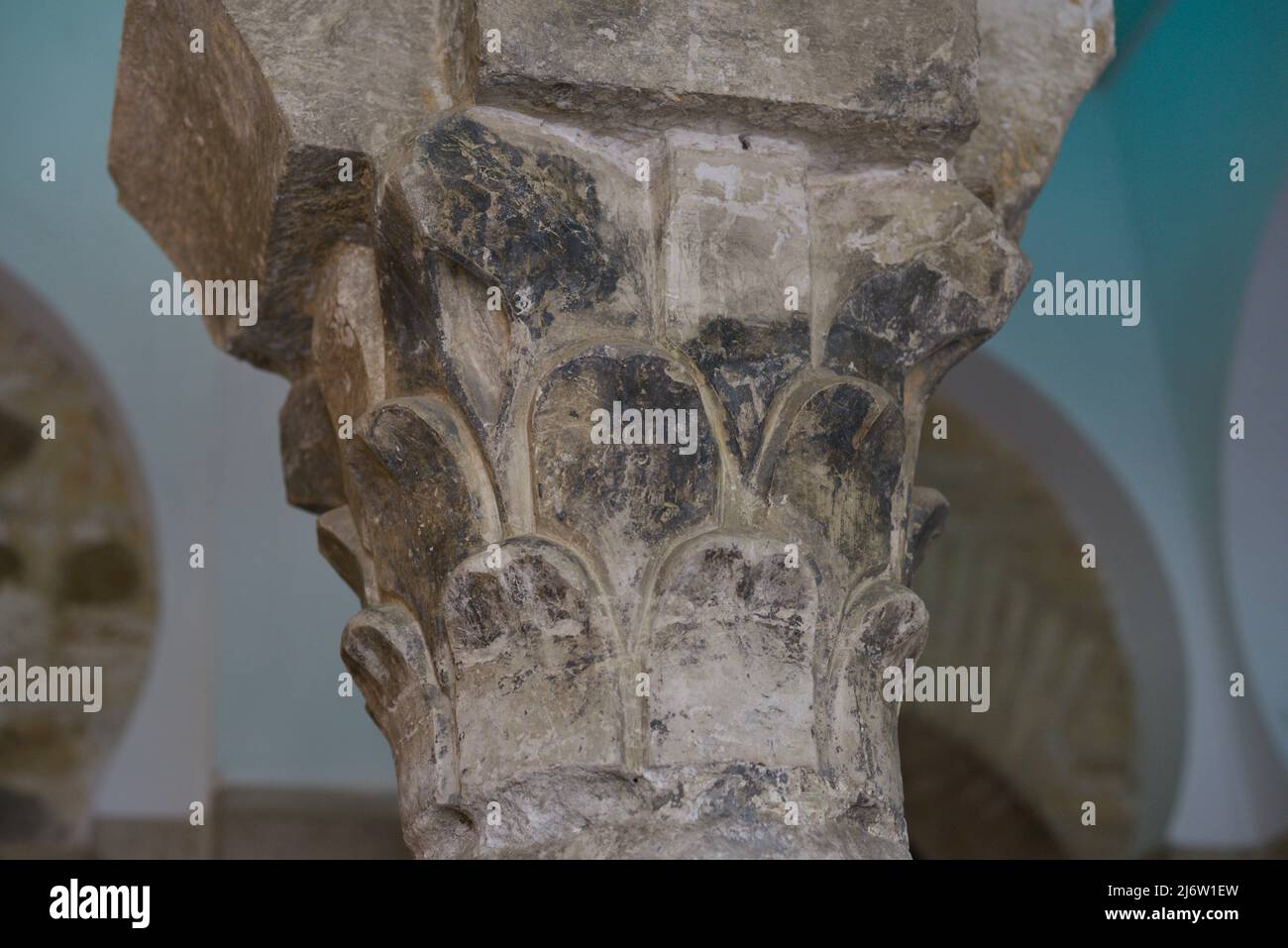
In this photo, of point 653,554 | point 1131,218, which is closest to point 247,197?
point 653,554

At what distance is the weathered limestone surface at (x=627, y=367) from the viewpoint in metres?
1.30

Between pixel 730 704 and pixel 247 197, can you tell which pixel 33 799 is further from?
pixel 730 704

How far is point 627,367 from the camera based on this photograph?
135 cm

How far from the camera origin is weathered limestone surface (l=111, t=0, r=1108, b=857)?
130 cm

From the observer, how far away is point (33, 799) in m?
3.33
